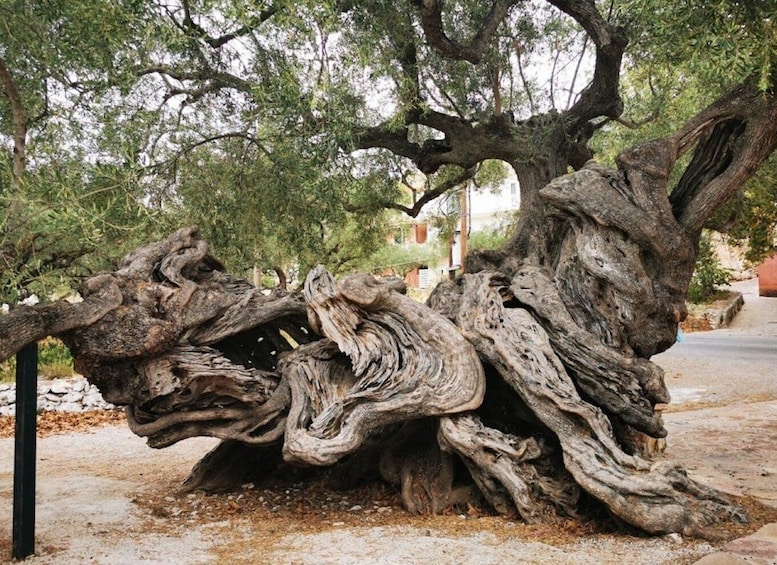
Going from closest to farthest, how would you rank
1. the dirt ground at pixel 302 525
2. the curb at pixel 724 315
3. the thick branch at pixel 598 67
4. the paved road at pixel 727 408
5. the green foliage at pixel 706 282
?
the dirt ground at pixel 302 525 → the paved road at pixel 727 408 → the thick branch at pixel 598 67 → the curb at pixel 724 315 → the green foliage at pixel 706 282

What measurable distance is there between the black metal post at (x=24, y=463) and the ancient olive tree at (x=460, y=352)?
0.30 metres

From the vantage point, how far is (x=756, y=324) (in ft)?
78.5

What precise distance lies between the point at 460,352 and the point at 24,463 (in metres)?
3.19

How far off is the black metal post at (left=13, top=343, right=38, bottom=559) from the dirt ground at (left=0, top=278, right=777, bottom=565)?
0.50 ft

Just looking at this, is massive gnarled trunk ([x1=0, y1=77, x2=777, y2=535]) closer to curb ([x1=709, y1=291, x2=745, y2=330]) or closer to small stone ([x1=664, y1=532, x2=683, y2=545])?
small stone ([x1=664, y1=532, x2=683, y2=545])

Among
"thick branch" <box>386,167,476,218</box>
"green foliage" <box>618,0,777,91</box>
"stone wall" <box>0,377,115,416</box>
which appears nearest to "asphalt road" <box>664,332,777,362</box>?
"thick branch" <box>386,167,476,218</box>

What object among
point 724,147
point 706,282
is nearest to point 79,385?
point 724,147

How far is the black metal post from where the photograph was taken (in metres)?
4.54

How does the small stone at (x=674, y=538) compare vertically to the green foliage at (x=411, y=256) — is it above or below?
below

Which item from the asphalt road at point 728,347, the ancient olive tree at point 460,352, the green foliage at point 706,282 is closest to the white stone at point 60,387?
the ancient olive tree at point 460,352

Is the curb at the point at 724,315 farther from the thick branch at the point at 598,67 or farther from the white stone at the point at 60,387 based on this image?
the white stone at the point at 60,387

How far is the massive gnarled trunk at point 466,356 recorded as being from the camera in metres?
5.15

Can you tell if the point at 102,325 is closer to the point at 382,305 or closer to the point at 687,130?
the point at 382,305

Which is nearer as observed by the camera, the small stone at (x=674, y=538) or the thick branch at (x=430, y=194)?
the small stone at (x=674, y=538)
